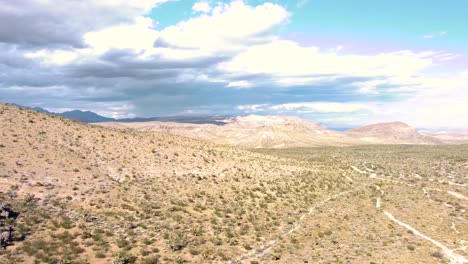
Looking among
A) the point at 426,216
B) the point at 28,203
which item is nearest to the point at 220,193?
the point at 28,203

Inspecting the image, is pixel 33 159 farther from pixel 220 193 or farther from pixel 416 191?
pixel 416 191

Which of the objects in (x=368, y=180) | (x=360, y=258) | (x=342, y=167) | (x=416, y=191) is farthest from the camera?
(x=342, y=167)

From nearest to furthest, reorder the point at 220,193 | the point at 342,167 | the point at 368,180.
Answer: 1. the point at 220,193
2. the point at 368,180
3. the point at 342,167

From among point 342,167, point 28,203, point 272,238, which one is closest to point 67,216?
point 28,203

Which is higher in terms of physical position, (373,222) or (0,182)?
(0,182)

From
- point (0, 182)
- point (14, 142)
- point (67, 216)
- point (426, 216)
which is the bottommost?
point (426, 216)

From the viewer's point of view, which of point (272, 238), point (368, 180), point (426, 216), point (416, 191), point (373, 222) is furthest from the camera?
point (368, 180)

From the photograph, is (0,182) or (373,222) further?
(373,222)

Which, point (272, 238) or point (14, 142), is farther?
point (14, 142)

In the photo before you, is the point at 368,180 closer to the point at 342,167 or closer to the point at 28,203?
the point at 342,167
